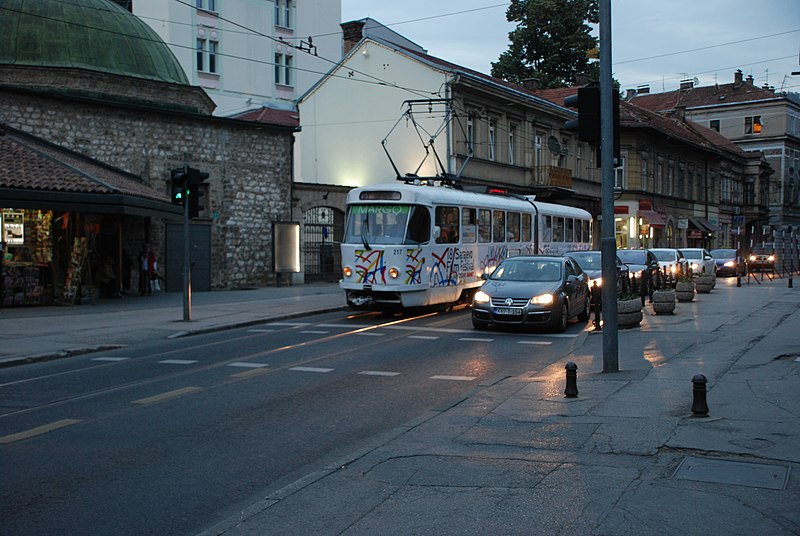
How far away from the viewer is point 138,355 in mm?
14570

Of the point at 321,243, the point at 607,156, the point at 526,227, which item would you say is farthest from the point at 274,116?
the point at 607,156

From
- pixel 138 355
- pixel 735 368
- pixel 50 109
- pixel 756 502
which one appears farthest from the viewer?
pixel 50 109

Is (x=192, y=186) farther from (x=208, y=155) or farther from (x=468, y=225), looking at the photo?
(x=208, y=155)

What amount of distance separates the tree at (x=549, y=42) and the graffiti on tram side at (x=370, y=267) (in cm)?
4932

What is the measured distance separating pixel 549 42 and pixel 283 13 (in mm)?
21190

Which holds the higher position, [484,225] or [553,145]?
[553,145]

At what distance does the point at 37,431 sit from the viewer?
8547 mm

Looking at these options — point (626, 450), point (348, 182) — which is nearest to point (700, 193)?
point (348, 182)

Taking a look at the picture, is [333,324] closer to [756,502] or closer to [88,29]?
[756,502]

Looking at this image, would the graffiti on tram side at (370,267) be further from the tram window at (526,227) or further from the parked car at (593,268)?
the tram window at (526,227)

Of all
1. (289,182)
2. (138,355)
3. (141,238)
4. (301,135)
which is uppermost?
(301,135)

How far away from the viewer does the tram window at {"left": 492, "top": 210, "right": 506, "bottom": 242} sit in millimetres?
25547

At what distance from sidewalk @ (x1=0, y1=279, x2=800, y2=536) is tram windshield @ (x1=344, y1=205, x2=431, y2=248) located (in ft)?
26.2

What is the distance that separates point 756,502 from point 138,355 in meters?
11.1
